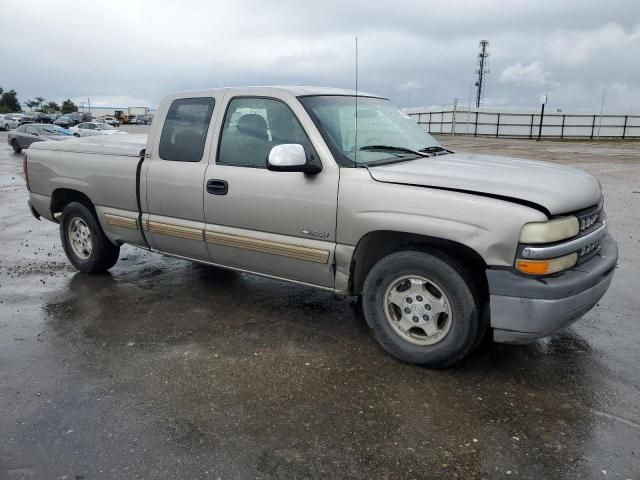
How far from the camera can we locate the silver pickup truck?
3.27m

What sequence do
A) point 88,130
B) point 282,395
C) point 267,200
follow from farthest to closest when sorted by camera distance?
point 88,130 < point 267,200 < point 282,395

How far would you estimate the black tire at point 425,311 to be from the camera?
3.44 metres

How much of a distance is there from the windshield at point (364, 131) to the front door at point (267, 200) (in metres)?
0.13

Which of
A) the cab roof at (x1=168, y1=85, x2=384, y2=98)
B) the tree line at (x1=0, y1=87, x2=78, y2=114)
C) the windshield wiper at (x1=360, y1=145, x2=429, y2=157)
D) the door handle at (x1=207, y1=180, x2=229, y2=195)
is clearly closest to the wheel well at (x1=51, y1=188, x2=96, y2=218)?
the cab roof at (x1=168, y1=85, x2=384, y2=98)

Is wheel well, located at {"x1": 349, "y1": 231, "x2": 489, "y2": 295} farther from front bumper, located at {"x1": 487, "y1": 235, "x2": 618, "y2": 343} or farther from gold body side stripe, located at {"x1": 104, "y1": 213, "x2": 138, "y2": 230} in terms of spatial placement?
gold body side stripe, located at {"x1": 104, "y1": 213, "x2": 138, "y2": 230}

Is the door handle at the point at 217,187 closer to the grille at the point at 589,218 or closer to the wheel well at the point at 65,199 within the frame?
the wheel well at the point at 65,199

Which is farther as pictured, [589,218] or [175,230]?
[175,230]

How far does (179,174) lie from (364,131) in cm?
164

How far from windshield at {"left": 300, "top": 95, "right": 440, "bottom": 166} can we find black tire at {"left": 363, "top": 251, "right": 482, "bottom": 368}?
0.82 metres

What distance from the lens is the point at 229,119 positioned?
453 cm

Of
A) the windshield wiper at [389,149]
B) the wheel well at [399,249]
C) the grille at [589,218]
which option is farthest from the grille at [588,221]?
the windshield wiper at [389,149]

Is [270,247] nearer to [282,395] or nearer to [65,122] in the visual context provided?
[282,395]

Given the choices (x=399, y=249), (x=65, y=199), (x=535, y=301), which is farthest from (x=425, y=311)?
(x=65, y=199)

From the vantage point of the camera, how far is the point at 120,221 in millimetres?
5293
